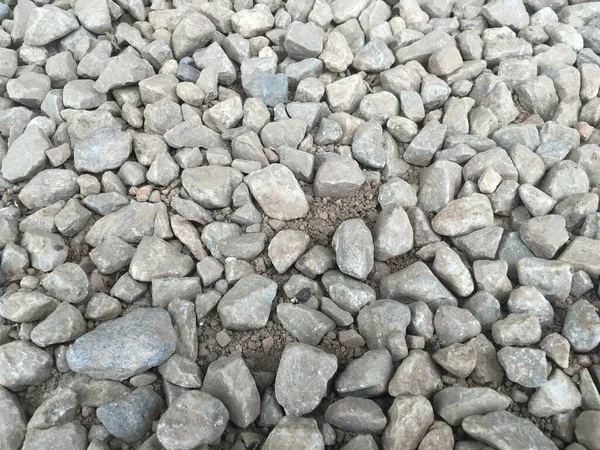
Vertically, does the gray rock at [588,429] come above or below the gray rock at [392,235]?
below

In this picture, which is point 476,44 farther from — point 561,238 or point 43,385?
point 43,385

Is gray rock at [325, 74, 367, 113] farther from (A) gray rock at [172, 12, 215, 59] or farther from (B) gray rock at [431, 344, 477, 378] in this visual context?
(B) gray rock at [431, 344, 477, 378]

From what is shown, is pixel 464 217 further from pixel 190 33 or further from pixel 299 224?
pixel 190 33

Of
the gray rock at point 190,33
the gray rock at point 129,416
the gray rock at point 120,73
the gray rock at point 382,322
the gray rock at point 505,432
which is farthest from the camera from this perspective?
the gray rock at point 190,33

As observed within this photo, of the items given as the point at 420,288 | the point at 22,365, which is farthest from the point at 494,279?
the point at 22,365

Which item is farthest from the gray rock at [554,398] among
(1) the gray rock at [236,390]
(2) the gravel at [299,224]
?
(1) the gray rock at [236,390]

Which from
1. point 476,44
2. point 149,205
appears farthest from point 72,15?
point 476,44

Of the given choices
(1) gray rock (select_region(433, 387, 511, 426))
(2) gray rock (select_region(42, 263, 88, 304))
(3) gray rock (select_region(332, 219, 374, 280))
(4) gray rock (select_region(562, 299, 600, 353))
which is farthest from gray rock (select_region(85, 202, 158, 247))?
(4) gray rock (select_region(562, 299, 600, 353))

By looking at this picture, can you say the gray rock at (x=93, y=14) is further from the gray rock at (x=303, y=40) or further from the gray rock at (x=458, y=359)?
the gray rock at (x=458, y=359)
